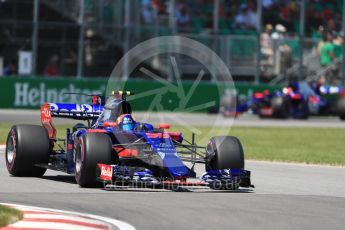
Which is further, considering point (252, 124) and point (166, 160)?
point (252, 124)

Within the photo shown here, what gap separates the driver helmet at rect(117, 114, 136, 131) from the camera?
13.1 metres

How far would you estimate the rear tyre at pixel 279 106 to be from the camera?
35.8m

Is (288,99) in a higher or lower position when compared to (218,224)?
higher

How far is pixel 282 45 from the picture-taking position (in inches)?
1438

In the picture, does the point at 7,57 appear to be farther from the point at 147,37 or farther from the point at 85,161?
the point at 85,161

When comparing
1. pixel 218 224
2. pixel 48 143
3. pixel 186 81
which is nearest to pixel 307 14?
pixel 186 81

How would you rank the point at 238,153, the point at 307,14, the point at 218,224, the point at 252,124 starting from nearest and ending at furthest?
the point at 218,224
the point at 238,153
the point at 252,124
the point at 307,14

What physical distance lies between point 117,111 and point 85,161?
1446 millimetres

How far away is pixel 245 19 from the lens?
1451 inches

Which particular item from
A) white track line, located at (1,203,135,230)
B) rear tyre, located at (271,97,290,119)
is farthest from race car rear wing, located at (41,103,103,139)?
rear tyre, located at (271,97,290,119)

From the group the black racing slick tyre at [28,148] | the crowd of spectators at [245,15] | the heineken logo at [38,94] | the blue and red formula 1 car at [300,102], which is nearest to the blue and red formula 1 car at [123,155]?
the black racing slick tyre at [28,148]

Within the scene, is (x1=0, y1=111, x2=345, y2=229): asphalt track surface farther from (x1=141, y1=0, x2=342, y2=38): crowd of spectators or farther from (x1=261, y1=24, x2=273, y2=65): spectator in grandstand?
(x1=261, y1=24, x2=273, y2=65): spectator in grandstand

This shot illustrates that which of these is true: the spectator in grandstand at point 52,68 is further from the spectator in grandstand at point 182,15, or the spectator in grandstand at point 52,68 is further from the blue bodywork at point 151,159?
the blue bodywork at point 151,159

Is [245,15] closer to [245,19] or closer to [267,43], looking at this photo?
[245,19]
